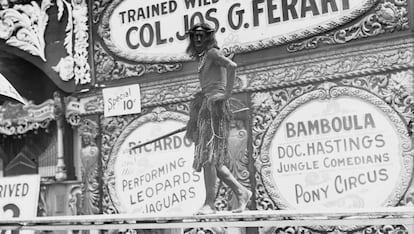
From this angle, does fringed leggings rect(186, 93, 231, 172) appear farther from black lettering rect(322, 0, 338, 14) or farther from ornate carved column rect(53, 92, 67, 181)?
ornate carved column rect(53, 92, 67, 181)

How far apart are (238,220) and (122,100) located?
1.62 metres

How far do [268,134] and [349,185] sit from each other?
0.61 m

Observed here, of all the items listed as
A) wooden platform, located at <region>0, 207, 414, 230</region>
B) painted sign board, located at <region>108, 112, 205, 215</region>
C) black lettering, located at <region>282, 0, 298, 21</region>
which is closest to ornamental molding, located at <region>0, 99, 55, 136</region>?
painted sign board, located at <region>108, 112, 205, 215</region>

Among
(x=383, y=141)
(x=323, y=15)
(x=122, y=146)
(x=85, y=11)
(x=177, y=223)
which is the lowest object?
(x=177, y=223)

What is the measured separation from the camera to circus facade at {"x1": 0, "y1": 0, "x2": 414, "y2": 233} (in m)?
3.29

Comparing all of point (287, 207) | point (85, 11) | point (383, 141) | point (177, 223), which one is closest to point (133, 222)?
point (177, 223)

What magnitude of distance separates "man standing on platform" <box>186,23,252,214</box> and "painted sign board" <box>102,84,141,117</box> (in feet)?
3.43

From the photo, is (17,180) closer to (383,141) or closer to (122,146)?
(122,146)

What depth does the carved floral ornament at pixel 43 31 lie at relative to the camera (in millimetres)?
4355

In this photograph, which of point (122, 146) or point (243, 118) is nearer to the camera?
point (243, 118)

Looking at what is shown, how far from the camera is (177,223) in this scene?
3066mm

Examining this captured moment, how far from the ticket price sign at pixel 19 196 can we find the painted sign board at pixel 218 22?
132cm

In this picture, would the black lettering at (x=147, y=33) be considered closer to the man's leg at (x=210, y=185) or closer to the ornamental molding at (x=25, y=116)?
the ornamental molding at (x=25, y=116)

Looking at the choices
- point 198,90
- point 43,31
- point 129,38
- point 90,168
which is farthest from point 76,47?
point 198,90
